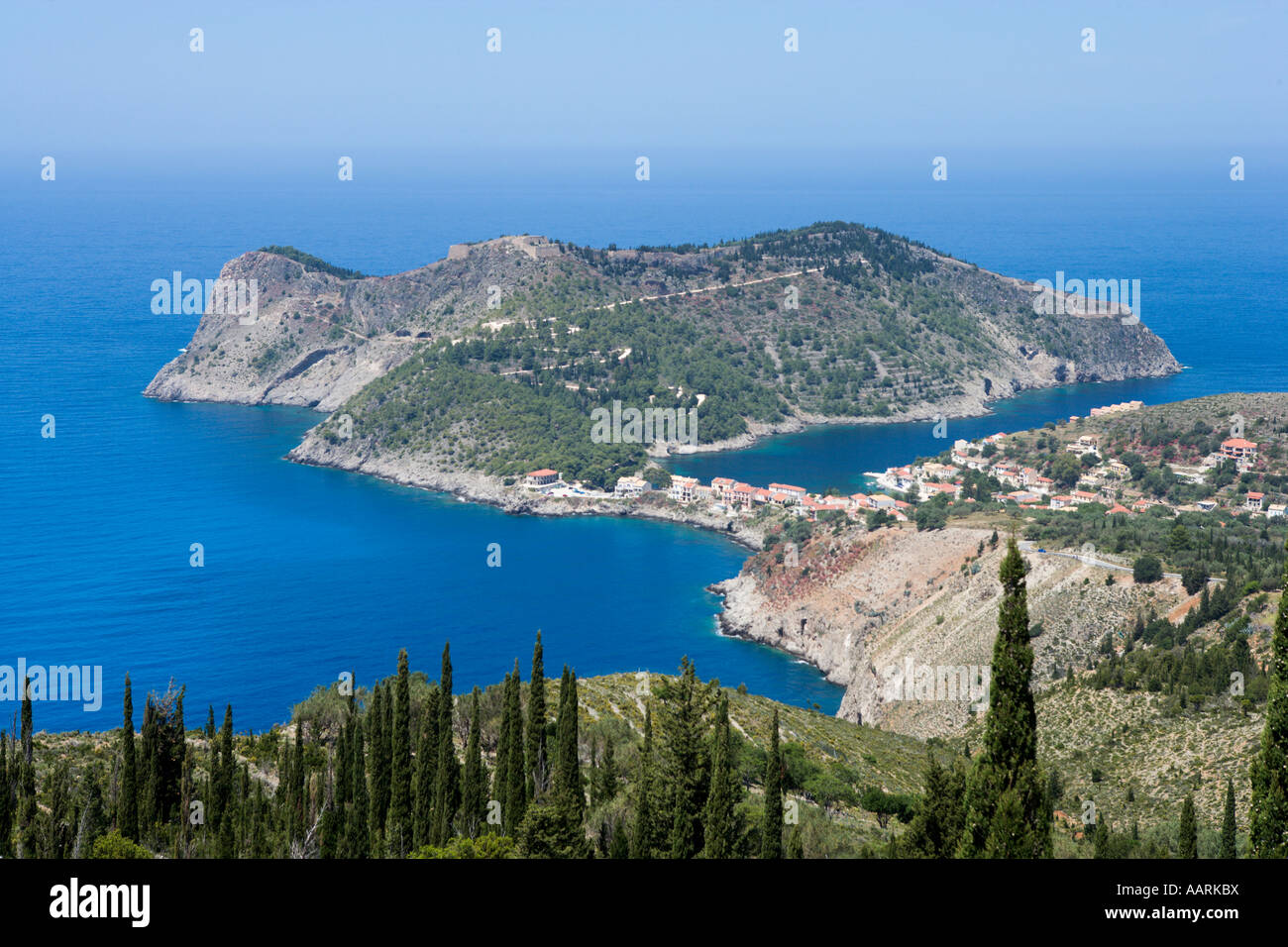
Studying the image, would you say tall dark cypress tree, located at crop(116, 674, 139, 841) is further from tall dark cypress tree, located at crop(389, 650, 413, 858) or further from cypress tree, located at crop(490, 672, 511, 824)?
cypress tree, located at crop(490, 672, 511, 824)

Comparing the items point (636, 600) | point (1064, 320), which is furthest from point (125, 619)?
point (1064, 320)

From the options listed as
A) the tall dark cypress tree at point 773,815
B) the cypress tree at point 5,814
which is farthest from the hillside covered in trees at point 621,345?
the tall dark cypress tree at point 773,815

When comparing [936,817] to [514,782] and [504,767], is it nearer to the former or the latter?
[514,782]

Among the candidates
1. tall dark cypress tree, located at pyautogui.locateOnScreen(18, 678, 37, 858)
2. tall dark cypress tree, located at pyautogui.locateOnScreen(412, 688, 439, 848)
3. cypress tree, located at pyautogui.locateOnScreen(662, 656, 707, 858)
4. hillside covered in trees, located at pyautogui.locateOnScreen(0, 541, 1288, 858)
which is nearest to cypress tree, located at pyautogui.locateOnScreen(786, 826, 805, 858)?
hillside covered in trees, located at pyautogui.locateOnScreen(0, 541, 1288, 858)

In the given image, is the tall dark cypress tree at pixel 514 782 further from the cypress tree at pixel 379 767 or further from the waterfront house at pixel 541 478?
the waterfront house at pixel 541 478

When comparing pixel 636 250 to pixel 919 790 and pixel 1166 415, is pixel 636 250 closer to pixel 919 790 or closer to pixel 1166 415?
pixel 1166 415
